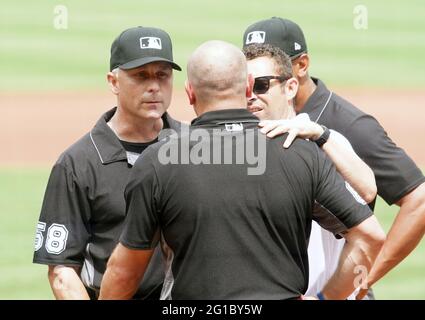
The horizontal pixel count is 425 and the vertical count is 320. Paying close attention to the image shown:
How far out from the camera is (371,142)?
5.13 m

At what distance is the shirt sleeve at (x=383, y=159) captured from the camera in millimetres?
5117

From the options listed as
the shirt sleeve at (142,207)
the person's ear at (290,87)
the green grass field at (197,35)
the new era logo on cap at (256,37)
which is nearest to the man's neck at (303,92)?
the new era logo on cap at (256,37)

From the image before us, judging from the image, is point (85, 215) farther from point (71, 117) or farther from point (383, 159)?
point (71, 117)

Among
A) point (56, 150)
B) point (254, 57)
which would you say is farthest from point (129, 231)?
point (56, 150)

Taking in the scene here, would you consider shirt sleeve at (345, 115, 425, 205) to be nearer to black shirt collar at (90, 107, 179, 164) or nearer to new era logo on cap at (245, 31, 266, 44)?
new era logo on cap at (245, 31, 266, 44)

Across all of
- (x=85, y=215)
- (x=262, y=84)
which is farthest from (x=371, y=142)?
(x=85, y=215)

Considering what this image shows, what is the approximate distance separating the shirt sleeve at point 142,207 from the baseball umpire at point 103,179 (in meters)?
0.71

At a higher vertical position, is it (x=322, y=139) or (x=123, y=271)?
(x=322, y=139)

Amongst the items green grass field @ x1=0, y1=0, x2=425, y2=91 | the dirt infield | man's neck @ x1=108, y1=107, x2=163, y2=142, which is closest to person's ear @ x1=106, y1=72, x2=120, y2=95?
man's neck @ x1=108, y1=107, x2=163, y2=142

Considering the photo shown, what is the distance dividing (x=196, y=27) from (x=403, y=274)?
24.2 feet

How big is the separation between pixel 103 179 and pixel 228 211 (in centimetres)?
102

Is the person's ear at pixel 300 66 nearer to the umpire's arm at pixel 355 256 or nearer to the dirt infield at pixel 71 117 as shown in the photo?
the umpire's arm at pixel 355 256
